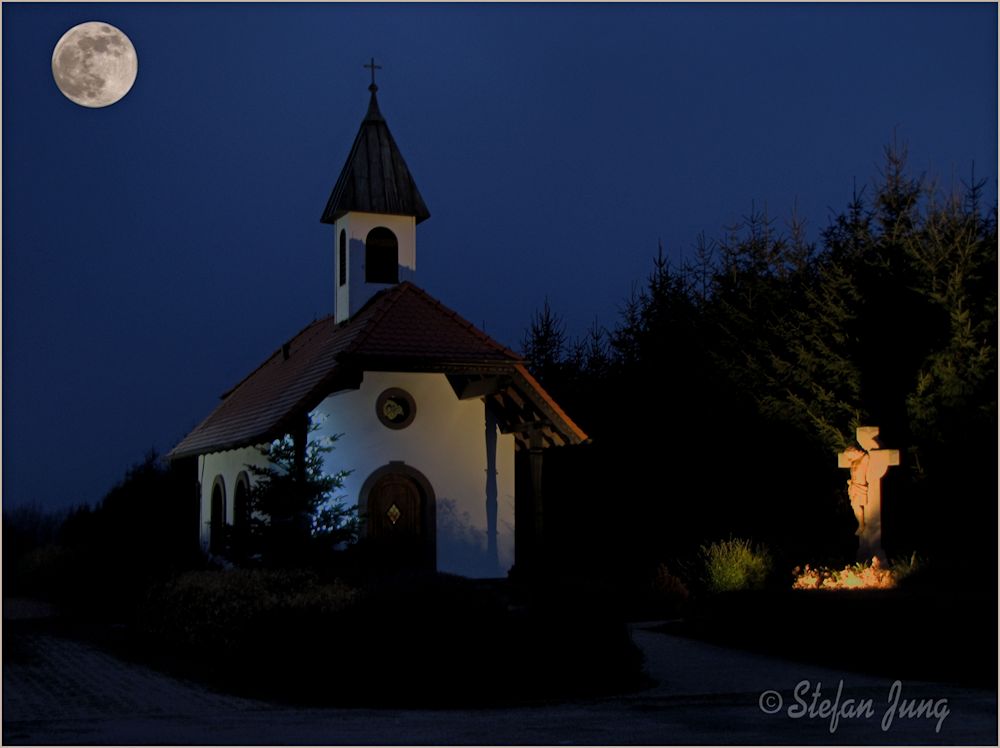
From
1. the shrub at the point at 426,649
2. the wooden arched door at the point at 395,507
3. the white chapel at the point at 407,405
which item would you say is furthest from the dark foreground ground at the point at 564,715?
the wooden arched door at the point at 395,507

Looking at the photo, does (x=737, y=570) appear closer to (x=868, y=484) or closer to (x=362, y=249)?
(x=868, y=484)

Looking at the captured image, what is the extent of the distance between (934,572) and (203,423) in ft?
63.5

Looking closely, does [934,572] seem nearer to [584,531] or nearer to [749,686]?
[749,686]

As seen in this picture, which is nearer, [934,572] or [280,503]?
[934,572]

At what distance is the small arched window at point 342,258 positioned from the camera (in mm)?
26203

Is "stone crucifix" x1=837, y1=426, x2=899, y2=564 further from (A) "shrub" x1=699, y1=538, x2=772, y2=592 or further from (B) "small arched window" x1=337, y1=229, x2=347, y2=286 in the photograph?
(B) "small arched window" x1=337, y1=229, x2=347, y2=286

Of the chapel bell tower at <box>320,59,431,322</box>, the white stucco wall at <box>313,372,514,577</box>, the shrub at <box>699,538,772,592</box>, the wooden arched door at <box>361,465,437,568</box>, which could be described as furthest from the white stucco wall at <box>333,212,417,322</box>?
the shrub at <box>699,538,772,592</box>

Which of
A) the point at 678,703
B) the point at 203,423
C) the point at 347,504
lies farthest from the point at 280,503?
the point at 203,423

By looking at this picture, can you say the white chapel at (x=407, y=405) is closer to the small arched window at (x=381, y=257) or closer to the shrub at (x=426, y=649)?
the small arched window at (x=381, y=257)

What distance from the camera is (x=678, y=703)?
12266 mm

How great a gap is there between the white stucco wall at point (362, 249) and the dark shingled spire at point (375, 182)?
207mm

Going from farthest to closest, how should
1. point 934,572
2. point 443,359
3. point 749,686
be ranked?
point 443,359 < point 934,572 < point 749,686

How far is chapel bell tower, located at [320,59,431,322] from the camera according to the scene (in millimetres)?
25734

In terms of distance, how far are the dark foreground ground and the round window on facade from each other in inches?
365
